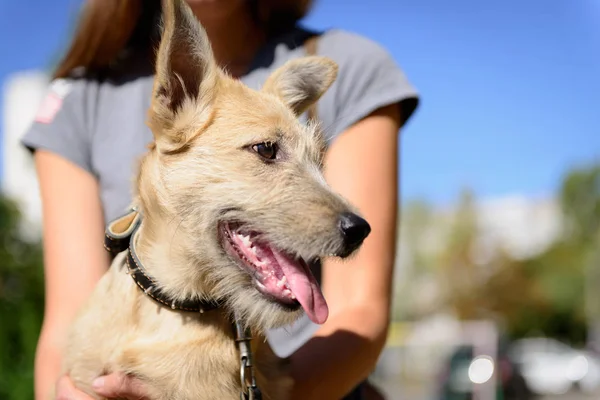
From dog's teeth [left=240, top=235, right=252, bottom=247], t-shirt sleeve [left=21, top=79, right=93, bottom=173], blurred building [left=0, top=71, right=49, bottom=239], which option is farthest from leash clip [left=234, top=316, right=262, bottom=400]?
blurred building [left=0, top=71, right=49, bottom=239]

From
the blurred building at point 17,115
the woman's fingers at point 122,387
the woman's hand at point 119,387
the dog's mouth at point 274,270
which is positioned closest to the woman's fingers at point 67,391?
the woman's hand at point 119,387

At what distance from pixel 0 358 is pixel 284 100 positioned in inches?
262

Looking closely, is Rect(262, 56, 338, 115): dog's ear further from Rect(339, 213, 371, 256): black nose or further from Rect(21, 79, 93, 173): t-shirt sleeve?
Rect(21, 79, 93, 173): t-shirt sleeve

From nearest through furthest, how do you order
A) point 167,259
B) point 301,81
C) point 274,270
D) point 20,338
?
point 274,270 → point 167,259 → point 301,81 → point 20,338

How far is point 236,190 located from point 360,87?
934 millimetres

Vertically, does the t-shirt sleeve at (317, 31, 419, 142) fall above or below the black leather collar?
above

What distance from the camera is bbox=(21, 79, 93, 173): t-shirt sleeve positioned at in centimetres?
319

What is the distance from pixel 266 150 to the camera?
260cm

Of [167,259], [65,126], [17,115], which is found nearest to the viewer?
[167,259]

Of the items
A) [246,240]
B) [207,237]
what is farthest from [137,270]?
[246,240]

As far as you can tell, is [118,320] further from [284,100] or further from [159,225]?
[284,100]

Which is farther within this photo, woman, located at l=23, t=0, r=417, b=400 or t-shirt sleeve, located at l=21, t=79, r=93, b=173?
t-shirt sleeve, located at l=21, t=79, r=93, b=173

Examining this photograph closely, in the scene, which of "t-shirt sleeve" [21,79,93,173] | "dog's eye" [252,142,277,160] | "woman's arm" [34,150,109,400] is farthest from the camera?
"t-shirt sleeve" [21,79,93,173]

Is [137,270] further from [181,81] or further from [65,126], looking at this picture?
[65,126]
